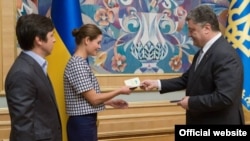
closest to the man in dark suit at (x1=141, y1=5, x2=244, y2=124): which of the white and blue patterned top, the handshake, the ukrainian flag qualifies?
the handshake

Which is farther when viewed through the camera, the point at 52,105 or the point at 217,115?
the point at 217,115

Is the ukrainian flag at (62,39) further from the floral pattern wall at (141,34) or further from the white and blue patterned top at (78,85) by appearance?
the floral pattern wall at (141,34)

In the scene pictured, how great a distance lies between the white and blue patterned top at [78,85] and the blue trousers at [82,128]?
33 millimetres

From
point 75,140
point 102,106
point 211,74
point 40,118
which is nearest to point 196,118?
point 211,74

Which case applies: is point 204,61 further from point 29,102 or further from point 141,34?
point 141,34

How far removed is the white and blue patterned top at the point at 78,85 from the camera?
7.96ft

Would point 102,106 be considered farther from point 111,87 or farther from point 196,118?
point 111,87

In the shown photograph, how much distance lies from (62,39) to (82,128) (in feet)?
2.51

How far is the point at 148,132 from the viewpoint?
3705mm

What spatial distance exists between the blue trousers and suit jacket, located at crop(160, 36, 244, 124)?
0.64 meters

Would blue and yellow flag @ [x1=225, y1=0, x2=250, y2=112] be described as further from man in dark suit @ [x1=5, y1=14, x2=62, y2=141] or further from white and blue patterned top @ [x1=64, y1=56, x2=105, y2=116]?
man in dark suit @ [x1=5, y1=14, x2=62, y2=141]

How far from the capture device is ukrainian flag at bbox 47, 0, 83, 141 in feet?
9.07

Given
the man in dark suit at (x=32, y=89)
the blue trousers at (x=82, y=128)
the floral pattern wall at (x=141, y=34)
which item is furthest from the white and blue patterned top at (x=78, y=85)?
the floral pattern wall at (x=141, y=34)

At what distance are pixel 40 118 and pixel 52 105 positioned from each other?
0.32 ft
